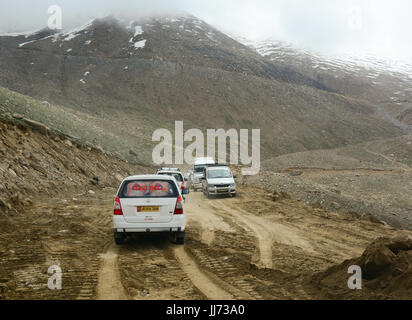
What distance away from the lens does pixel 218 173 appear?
22.5 m

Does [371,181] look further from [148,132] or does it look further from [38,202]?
[148,132]

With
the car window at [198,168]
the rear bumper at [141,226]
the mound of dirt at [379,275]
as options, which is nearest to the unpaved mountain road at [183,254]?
the mound of dirt at [379,275]

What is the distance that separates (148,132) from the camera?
2142 inches

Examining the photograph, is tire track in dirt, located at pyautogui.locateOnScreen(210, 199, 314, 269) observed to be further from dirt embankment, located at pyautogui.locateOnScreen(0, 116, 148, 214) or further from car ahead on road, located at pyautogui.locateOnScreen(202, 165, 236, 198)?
dirt embankment, located at pyautogui.locateOnScreen(0, 116, 148, 214)

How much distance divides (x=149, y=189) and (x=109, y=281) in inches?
132

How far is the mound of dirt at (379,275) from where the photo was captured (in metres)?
5.45

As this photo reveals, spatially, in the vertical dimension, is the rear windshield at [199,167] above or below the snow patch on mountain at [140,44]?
below

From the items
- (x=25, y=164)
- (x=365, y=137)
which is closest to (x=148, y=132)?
(x=25, y=164)

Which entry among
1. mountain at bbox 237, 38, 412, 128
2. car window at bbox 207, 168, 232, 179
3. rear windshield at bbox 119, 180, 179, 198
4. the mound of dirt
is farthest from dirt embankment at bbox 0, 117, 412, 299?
mountain at bbox 237, 38, 412, 128

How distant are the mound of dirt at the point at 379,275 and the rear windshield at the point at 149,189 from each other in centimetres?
415

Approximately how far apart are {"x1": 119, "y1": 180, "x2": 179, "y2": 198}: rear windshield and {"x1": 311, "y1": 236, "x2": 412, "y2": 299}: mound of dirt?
4.15m

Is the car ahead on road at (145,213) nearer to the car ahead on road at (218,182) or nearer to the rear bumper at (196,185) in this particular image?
the car ahead on road at (218,182)
